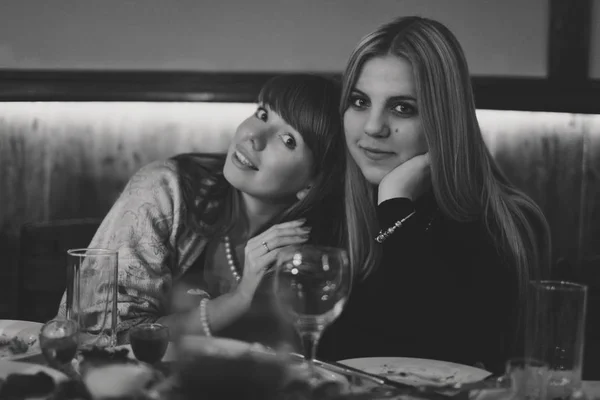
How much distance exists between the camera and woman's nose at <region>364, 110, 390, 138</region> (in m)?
1.87

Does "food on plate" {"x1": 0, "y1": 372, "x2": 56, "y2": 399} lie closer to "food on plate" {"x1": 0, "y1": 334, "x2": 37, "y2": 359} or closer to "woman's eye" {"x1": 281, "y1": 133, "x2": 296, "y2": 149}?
"food on plate" {"x1": 0, "y1": 334, "x2": 37, "y2": 359}

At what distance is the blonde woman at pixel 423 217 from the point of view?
185cm

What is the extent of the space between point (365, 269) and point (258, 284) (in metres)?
0.27

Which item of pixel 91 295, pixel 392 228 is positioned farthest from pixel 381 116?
pixel 91 295

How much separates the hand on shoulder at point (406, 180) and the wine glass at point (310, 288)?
34.1 inches

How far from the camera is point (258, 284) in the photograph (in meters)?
1.84

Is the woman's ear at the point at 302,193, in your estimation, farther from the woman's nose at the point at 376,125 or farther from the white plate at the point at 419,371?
the white plate at the point at 419,371

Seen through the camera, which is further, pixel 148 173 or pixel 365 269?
pixel 148 173

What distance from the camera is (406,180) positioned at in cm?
192

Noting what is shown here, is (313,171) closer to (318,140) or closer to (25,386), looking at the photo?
(318,140)

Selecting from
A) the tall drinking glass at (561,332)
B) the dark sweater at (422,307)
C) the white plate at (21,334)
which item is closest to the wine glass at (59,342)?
the white plate at (21,334)

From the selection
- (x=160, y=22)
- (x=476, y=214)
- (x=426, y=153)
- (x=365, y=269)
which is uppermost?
(x=160, y=22)

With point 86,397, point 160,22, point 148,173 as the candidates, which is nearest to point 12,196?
point 160,22

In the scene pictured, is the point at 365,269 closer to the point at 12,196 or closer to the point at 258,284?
the point at 258,284
